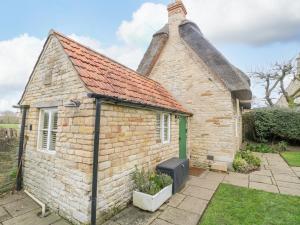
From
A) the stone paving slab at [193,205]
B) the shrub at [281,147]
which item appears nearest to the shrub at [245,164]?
the stone paving slab at [193,205]

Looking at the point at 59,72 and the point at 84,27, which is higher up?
the point at 84,27

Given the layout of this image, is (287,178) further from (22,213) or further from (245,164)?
Answer: (22,213)

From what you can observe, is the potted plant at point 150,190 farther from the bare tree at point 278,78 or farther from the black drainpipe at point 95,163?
the bare tree at point 278,78

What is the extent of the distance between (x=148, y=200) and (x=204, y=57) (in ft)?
24.4

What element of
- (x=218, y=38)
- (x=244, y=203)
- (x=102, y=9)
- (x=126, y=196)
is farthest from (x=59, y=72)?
(x=218, y=38)

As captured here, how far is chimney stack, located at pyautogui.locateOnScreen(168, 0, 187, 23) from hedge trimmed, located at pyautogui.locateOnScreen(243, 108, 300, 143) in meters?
11.3

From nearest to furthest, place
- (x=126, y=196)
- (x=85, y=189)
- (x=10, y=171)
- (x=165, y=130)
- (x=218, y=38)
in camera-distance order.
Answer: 1. (x=85, y=189)
2. (x=126, y=196)
3. (x=10, y=171)
4. (x=165, y=130)
5. (x=218, y=38)

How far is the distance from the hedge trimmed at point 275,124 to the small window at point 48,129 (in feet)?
53.4

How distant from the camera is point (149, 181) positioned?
16.7ft

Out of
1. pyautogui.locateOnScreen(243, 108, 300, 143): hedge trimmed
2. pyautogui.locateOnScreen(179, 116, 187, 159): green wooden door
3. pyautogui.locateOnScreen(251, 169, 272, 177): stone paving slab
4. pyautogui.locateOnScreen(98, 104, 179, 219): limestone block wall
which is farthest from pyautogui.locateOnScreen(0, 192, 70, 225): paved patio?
pyautogui.locateOnScreen(243, 108, 300, 143): hedge trimmed

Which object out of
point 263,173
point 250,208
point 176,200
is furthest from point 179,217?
point 263,173

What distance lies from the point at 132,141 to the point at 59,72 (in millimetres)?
2791

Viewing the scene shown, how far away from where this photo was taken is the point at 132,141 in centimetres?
516

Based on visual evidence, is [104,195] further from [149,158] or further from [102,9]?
[102,9]
